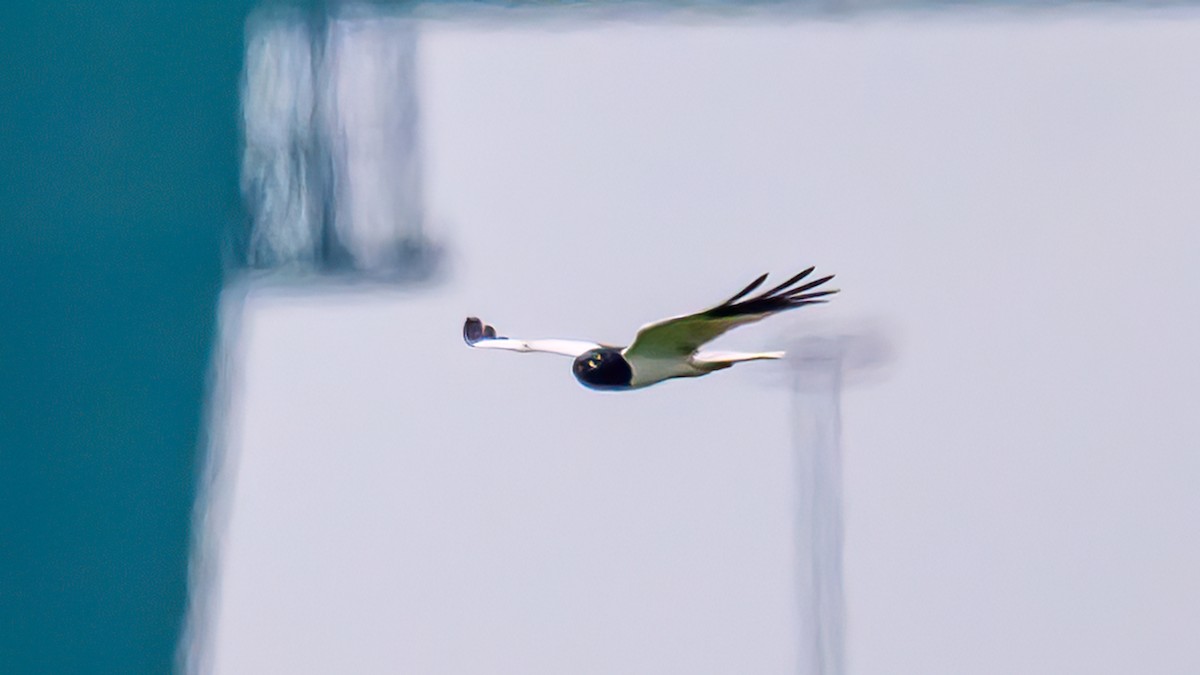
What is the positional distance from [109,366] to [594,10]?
1.25m

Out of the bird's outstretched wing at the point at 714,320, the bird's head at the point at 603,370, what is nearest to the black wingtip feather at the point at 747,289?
the bird's outstretched wing at the point at 714,320

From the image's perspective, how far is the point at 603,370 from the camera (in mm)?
2158

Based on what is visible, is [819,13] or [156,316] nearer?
[819,13]

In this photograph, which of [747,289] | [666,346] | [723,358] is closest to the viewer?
[747,289]

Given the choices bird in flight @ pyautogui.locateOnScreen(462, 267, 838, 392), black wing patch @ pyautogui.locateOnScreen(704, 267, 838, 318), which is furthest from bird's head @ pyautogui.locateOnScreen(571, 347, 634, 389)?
black wing patch @ pyautogui.locateOnScreen(704, 267, 838, 318)

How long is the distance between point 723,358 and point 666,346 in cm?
21

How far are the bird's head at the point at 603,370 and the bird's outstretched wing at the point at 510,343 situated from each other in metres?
0.11

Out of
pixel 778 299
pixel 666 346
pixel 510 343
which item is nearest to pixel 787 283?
pixel 778 299

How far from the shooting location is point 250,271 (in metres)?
2.95

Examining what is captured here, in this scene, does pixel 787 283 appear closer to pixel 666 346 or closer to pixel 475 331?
pixel 666 346

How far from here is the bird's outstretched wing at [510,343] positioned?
2.30 m

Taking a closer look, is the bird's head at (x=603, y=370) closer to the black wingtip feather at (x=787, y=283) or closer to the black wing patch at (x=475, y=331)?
the black wing patch at (x=475, y=331)

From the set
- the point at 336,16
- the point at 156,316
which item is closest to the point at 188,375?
the point at 156,316

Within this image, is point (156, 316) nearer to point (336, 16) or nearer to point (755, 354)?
point (336, 16)
